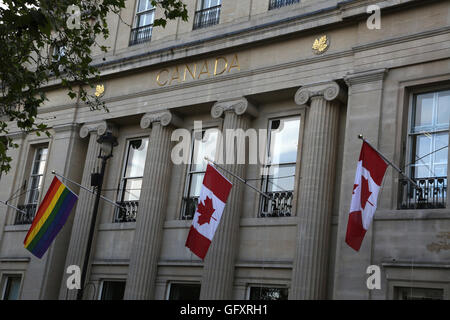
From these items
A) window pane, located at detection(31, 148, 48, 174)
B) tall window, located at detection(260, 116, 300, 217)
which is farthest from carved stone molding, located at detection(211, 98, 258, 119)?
window pane, located at detection(31, 148, 48, 174)

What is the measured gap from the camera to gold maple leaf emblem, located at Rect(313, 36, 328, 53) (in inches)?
707

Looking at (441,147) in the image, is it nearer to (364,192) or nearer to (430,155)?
(430,155)

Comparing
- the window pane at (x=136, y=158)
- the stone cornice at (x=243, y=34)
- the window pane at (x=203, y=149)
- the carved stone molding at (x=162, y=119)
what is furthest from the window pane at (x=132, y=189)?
the stone cornice at (x=243, y=34)

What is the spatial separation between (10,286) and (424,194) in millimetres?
14336

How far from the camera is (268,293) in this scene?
57.8 ft

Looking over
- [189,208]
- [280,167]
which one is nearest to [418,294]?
[280,167]

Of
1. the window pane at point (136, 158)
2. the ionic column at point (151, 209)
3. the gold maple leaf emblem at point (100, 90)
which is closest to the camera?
the ionic column at point (151, 209)

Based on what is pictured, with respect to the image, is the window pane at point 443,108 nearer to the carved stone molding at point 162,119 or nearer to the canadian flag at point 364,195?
the canadian flag at point 364,195

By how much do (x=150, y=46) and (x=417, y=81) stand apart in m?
9.36

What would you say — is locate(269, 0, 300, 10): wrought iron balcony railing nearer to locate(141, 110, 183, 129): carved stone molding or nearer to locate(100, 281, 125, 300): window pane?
locate(141, 110, 183, 129): carved stone molding

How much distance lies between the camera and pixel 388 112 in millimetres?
16234

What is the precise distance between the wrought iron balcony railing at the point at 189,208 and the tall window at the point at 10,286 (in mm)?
6671

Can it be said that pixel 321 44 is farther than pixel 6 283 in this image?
No

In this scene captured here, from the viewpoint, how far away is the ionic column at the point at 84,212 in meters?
21.5
